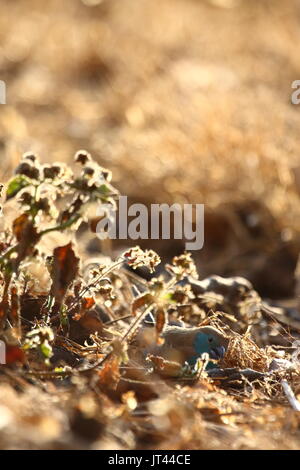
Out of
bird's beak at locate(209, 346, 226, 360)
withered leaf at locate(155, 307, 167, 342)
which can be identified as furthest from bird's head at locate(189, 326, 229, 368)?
withered leaf at locate(155, 307, 167, 342)

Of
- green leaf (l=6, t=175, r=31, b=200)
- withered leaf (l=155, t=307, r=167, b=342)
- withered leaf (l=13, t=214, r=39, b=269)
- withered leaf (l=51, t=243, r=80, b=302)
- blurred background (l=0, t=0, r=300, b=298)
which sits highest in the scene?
blurred background (l=0, t=0, r=300, b=298)

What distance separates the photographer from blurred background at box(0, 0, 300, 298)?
3.85 m

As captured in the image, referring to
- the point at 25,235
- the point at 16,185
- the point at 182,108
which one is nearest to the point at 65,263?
the point at 25,235

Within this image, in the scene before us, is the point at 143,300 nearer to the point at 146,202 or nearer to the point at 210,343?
the point at 210,343

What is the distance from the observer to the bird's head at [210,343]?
194 centimetres

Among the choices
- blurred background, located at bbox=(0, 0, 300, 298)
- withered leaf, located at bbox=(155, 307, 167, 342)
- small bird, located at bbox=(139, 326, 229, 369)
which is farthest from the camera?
blurred background, located at bbox=(0, 0, 300, 298)

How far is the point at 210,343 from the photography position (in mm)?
1957

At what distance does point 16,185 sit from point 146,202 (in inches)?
100

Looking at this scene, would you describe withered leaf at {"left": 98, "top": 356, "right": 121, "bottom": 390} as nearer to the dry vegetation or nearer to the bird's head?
the dry vegetation

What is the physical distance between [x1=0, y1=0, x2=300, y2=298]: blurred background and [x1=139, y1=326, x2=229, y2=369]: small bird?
1.02m

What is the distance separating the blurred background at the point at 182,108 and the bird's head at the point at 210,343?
105 cm

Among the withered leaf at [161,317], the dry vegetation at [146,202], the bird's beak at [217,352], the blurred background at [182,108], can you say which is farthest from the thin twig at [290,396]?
the blurred background at [182,108]

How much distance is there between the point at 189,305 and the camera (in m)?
2.17

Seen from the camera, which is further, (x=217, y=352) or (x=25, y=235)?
(x=217, y=352)
